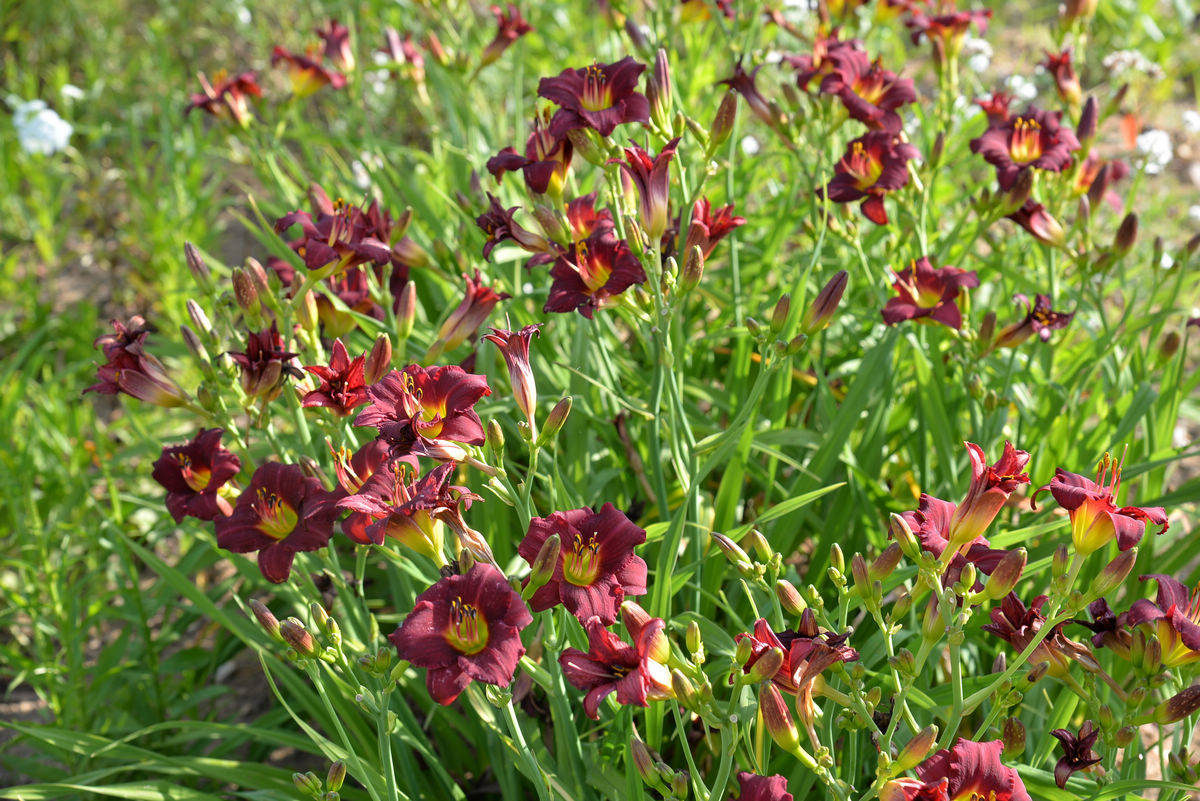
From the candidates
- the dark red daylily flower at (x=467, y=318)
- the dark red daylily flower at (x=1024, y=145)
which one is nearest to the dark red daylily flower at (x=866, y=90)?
the dark red daylily flower at (x=1024, y=145)

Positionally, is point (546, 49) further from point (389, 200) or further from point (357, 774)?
point (357, 774)

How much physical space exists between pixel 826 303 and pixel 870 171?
20.9 inches

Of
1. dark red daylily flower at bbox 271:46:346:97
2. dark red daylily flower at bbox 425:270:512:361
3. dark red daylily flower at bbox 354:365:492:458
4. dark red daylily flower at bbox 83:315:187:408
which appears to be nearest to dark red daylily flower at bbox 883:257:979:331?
dark red daylily flower at bbox 425:270:512:361

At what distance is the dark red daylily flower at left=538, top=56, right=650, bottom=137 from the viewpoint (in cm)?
156

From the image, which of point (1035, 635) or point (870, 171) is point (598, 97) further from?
point (1035, 635)

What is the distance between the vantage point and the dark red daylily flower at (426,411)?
1.23 m

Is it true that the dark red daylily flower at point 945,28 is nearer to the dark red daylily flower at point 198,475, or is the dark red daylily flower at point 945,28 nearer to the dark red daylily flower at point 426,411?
the dark red daylily flower at point 426,411

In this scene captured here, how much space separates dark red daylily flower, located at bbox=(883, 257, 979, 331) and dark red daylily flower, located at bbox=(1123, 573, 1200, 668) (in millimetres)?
632

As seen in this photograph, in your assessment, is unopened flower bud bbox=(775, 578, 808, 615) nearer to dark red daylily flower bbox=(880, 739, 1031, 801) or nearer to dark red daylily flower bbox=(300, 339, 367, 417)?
dark red daylily flower bbox=(880, 739, 1031, 801)

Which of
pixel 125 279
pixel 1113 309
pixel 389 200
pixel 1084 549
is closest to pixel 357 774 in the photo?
pixel 1084 549

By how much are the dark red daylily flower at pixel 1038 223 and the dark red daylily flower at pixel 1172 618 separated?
3.01ft

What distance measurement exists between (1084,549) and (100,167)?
4632 millimetres

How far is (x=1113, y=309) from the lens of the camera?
10.8 ft

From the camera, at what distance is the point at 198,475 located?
1569 millimetres
